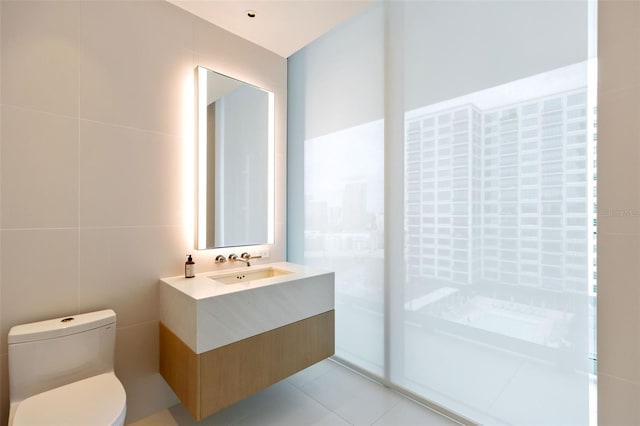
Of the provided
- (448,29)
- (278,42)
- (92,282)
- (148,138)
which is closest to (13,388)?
(92,282)

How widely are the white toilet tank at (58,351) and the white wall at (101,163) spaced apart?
14 cm

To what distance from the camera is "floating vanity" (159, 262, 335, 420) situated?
4.79 ft

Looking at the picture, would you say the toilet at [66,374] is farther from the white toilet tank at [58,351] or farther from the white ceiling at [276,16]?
the white ceiling at [276,16]

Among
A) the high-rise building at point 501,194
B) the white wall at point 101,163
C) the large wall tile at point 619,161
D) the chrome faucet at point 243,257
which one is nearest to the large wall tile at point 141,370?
the white wall at point 101,163

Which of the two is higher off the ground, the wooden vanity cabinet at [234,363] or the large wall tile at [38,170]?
the large wall tile at [38,170]

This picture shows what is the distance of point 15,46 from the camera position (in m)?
1.39

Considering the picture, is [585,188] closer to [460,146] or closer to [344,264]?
[460,146]

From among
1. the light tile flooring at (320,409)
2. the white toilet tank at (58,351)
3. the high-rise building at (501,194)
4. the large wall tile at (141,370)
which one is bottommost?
the light tile flooring at (320,409)

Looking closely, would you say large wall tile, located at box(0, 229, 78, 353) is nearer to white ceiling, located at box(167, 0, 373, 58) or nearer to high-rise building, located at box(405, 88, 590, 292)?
→ white ceiling, located at box(167, 0, 373, 58)

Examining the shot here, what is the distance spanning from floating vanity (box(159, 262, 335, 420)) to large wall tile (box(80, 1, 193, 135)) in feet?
3.40

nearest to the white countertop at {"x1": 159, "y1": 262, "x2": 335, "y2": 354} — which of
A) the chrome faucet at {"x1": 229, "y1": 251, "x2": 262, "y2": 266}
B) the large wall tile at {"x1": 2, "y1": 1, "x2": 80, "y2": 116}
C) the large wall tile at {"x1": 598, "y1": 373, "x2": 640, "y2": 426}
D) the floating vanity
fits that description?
the floating vanity

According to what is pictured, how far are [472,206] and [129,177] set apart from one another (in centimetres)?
203

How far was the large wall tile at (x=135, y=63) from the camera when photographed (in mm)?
1592

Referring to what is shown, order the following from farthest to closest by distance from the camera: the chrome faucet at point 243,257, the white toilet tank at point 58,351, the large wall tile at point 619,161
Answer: the chrome faucet at point 243,257, the white toilet tank at point 58,351, the large wall tile at point 619,161
